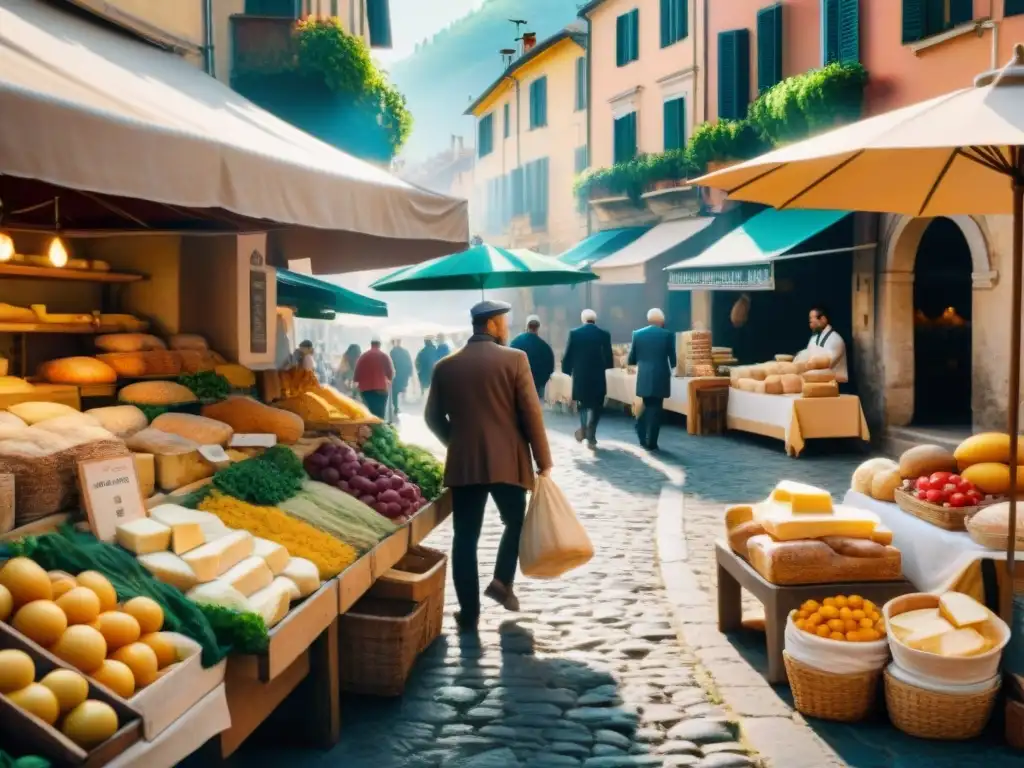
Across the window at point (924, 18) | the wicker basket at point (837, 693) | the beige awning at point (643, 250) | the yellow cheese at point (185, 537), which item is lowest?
A: the wicker basket at point (837, 693)

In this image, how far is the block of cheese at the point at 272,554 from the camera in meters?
4.51

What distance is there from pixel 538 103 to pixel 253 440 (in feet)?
103

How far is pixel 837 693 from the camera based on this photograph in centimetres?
486

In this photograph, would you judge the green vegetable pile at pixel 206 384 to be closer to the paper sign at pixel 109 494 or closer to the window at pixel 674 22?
the paper sign at pixel 109 494

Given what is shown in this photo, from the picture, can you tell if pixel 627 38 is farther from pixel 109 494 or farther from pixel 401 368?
pixel 109 494

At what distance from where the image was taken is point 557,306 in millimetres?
34750

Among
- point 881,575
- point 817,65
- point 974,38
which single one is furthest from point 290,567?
point 817,65

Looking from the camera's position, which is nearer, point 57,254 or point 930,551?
point 930,551

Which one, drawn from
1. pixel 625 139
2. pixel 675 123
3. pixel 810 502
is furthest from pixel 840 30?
pixel 810 502

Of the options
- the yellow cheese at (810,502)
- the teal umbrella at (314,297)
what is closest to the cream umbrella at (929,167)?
the yellow cheese at (810,502)

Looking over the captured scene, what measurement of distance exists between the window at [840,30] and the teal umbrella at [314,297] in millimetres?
8282

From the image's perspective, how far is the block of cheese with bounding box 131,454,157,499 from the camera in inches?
193

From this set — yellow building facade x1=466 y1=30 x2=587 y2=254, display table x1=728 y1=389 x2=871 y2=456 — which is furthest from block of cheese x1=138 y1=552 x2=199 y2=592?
yellow building facade x1=466 y1=30 x2=587 y2=254

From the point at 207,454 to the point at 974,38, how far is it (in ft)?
39.4
